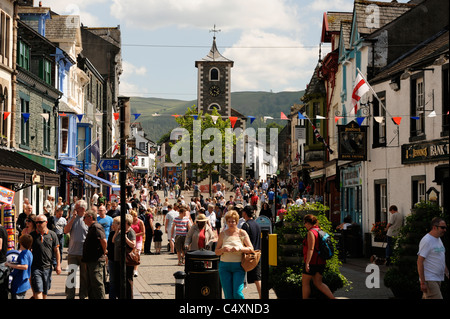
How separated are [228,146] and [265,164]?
49.4 metres

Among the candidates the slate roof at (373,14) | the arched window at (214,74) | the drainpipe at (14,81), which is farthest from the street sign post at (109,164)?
the arched window at (214,74)

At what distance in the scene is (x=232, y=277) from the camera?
12.2 meters

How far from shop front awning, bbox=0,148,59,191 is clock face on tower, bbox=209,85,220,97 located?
73979 millimetres

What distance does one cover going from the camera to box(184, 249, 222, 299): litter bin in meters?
12.5

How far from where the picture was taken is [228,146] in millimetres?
77375

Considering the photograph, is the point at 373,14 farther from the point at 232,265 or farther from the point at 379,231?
the point at 232,265

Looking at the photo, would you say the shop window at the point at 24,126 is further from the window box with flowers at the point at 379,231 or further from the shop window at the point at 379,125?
the window box with flowers at the point at 379,231

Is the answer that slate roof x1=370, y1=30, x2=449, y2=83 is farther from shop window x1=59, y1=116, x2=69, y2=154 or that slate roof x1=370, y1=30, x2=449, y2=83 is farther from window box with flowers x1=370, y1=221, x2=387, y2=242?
shop window x1=59, y1=116, x2=69, y2=154

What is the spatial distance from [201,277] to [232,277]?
0.63 m

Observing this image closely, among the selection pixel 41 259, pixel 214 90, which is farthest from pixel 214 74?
pixel 41 259

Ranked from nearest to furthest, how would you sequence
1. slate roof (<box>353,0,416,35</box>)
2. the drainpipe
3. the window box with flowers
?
the window box with flowers < the drainpipe < slate roof (<box>353,0,416,35</box>)

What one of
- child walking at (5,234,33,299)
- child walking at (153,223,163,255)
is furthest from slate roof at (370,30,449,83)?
child walking at (5,234,33,299)

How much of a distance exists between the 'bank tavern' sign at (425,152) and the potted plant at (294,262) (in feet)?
27.1
